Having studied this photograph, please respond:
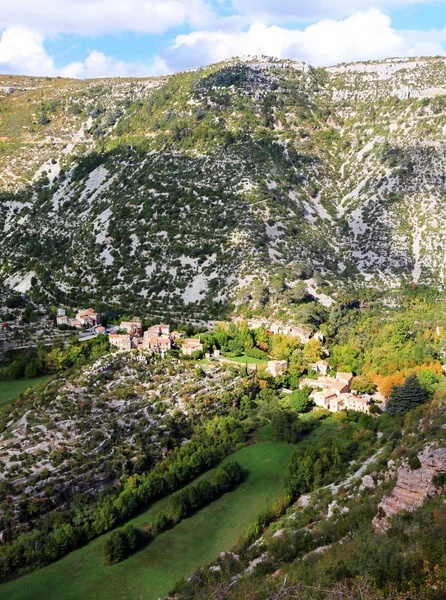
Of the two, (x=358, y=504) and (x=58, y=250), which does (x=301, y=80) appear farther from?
(x=358, y=504)

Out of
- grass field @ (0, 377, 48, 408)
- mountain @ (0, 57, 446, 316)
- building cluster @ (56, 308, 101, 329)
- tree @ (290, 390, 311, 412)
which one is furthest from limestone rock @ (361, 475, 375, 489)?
building cluster @ (56, 308, 101, 329)

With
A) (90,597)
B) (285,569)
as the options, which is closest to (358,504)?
(285,569)

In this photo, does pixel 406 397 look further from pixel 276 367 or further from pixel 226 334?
pixel 226 334

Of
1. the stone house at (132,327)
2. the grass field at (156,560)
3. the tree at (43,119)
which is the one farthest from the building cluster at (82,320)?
the tree at (43,119)

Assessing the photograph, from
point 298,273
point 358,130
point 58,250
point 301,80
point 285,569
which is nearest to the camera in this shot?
point 285,569

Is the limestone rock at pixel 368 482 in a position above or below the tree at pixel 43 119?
below

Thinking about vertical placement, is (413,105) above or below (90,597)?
above

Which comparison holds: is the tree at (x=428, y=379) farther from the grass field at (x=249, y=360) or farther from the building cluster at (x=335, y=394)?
the grass field at (x=249, y=360)

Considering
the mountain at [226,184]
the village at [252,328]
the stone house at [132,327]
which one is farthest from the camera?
the mountain at [226,184]
